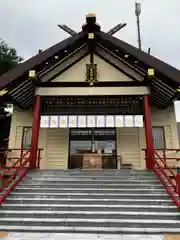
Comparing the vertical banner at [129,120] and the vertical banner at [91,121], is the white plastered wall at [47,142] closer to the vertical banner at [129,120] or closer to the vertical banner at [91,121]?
the vertical banner at [91,121]

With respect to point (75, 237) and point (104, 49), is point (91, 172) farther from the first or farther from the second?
point (104, 49)

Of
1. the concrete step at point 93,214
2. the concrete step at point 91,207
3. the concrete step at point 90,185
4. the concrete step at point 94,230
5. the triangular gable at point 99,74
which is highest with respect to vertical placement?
the triangular gable at point 99,74

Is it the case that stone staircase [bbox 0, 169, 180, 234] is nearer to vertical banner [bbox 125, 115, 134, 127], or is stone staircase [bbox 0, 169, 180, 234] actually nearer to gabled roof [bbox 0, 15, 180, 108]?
vertical banner [bbox 125, 115, 134, 127]

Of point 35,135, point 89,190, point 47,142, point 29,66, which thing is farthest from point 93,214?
point 29,66

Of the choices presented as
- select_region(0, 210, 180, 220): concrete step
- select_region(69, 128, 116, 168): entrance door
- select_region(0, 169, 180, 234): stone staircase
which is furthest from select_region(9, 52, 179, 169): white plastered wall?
select_region(0, 210, 180, 220): concrete step

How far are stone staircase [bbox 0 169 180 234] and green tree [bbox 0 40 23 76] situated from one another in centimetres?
1209

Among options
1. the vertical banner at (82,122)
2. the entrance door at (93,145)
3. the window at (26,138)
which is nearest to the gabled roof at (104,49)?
the window at (26,138)

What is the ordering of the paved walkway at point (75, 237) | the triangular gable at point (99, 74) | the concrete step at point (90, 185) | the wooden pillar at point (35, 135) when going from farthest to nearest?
the triangular gable at point (99, 74) → the wooden pillar at point (35, 135) → the concrete step at point (90, 185) → the paved walkway at point (75, 237)

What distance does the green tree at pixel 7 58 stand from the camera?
1678 cm

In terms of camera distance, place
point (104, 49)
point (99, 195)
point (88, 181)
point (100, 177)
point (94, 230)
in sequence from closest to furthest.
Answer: point (94, 230) → point (99, 195) → point (88, 181) → point (100, 177) → point (104, 49)

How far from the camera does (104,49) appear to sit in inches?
400

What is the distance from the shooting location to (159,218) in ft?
17.1

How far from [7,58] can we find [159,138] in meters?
13.2

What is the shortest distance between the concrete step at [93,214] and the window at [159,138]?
5.52m
